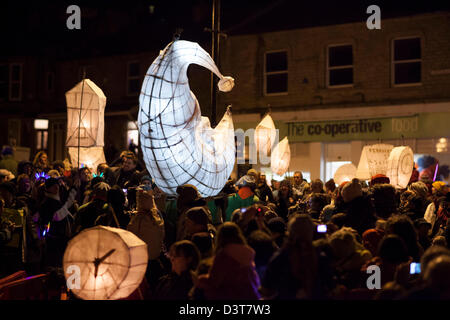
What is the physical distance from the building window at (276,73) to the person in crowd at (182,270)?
688 inches

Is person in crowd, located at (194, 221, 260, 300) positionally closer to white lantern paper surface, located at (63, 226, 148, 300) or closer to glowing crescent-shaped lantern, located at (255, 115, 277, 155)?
white lantern paper surface, located at (63, 226, 148, 300)

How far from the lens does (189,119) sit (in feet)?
19.1

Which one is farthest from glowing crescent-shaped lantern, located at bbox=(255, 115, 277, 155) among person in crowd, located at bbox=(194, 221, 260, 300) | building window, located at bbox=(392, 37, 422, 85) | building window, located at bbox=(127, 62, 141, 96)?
building window, located at bbox=(127, 62, 141, 96)

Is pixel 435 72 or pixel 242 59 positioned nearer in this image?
pixel 435 72

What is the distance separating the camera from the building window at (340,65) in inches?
819

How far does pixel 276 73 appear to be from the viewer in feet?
72.4

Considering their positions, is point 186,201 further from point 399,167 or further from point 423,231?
point 399,167

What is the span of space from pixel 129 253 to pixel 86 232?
0.45 m

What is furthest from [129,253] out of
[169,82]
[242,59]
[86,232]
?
[242,59]

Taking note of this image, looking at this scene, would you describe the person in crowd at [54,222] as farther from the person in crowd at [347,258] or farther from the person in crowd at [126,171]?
the person in crowd at [347,258]

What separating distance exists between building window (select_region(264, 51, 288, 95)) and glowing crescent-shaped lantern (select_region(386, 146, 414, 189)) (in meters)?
11.8

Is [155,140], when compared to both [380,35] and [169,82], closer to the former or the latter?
[169,82]

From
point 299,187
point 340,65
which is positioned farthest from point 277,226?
point 340,65

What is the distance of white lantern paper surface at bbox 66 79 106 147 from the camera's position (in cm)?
923
